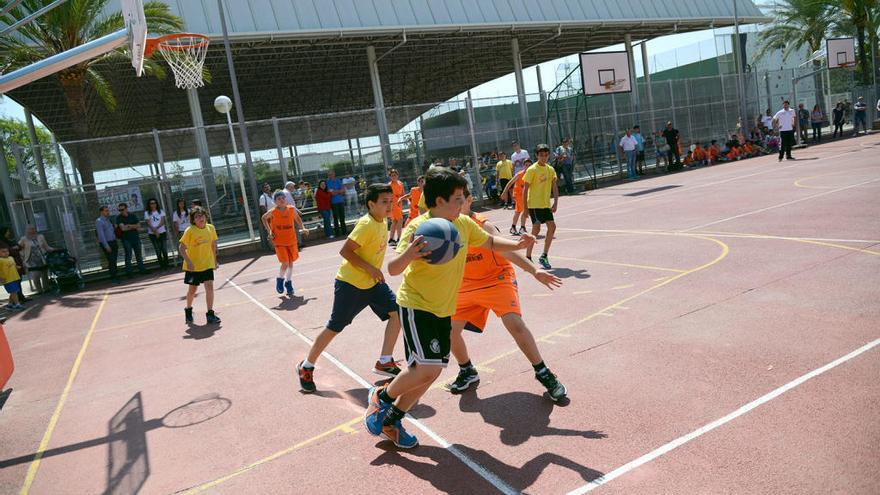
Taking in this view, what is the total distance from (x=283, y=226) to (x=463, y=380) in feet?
20.4

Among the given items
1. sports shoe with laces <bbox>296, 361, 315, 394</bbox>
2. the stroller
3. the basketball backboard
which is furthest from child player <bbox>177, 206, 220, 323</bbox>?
the stroller

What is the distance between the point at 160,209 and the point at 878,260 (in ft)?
56.0

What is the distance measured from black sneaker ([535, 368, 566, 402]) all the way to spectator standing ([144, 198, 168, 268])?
49.0 ft

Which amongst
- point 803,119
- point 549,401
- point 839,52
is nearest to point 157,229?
point 549,401

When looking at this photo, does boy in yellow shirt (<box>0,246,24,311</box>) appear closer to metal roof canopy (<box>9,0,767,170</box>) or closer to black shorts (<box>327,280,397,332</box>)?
metal roof canopy (<box>9,0,767,170</box>)

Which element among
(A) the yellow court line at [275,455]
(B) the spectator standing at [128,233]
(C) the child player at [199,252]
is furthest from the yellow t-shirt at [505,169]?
(A) the yellow court line at [275,455]

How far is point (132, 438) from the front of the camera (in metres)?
5.15

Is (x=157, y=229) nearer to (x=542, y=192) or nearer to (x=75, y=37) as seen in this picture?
(x=75, y=37)

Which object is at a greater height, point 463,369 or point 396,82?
point 396,82

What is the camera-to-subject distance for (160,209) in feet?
57.8

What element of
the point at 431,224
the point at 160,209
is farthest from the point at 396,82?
the point at 431,224

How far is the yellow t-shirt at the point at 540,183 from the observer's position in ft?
32.5

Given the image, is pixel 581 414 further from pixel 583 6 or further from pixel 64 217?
pixel 583 6

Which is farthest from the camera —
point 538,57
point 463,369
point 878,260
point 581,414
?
point 538,57
